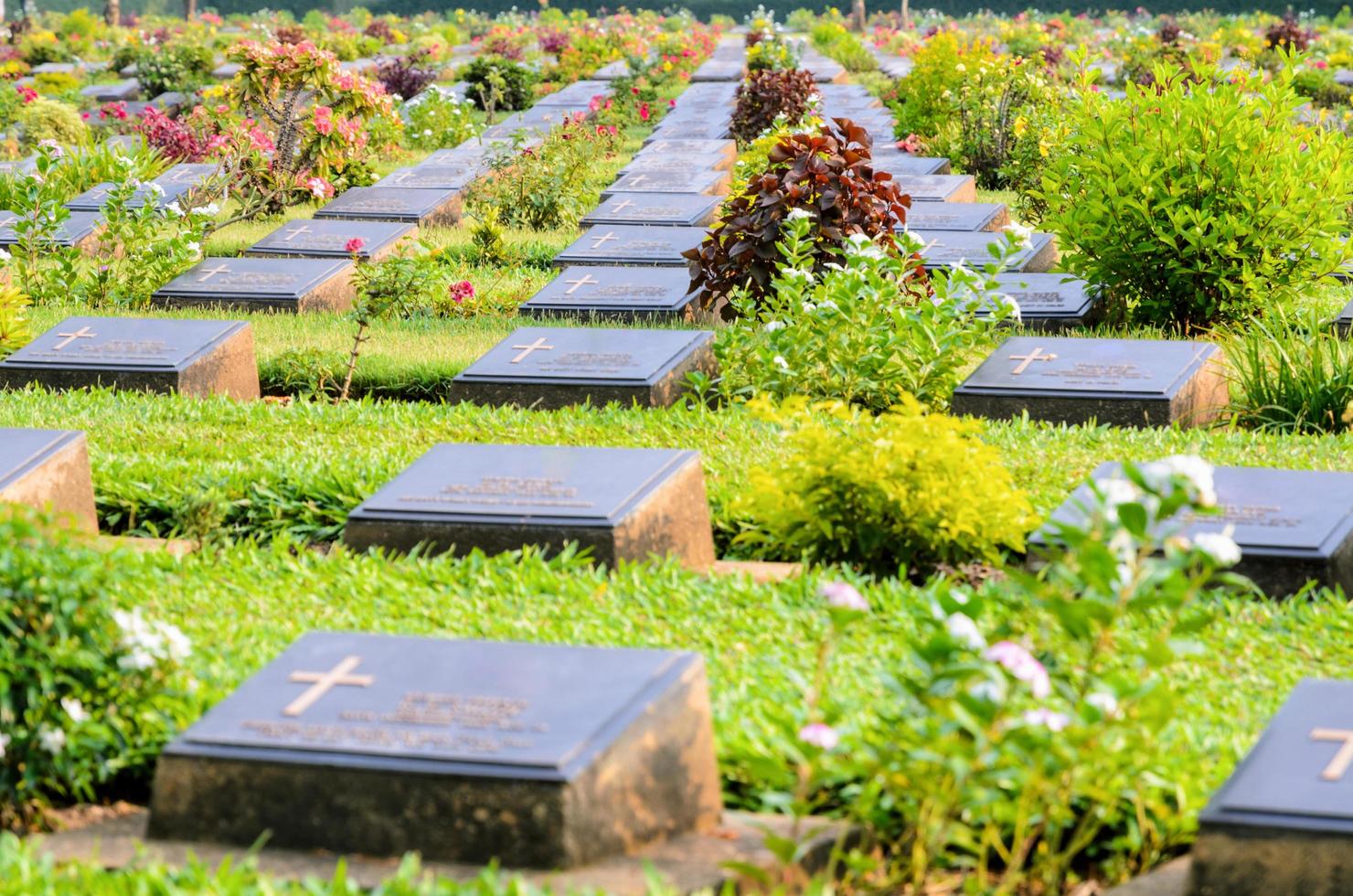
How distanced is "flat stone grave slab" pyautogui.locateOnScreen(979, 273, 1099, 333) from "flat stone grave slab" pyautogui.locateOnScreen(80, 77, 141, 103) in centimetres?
1647

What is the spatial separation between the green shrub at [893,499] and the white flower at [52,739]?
206 centimetres

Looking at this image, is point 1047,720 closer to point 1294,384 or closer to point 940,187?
point 1294,384

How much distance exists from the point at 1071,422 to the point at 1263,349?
1086 mm

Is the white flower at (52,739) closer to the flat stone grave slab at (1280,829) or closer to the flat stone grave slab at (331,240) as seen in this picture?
the flat stone grave slab at (1280,829)

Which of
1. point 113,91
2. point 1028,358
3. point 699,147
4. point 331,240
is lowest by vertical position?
point 113,91

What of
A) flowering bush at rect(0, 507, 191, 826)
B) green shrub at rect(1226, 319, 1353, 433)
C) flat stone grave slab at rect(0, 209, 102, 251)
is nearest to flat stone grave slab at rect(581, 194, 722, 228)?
flat stone grave slab at rect(0, 209, 102, 251)

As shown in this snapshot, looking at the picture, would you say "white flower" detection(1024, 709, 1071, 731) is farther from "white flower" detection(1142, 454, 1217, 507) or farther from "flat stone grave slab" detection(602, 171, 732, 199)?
"flat stone grave slab" detection(602, 171, 732, 199)

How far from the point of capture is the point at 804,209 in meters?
7.65

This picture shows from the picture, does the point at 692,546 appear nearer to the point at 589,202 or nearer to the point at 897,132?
the point at 589,202

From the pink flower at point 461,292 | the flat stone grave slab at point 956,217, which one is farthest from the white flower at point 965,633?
the flat stone grave slab at point 956,217

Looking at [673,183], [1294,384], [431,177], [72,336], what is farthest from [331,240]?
[1294,384]

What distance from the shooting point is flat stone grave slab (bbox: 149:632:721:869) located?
3.07 meters

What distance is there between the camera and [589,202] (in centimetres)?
1231

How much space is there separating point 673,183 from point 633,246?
2.35 m
